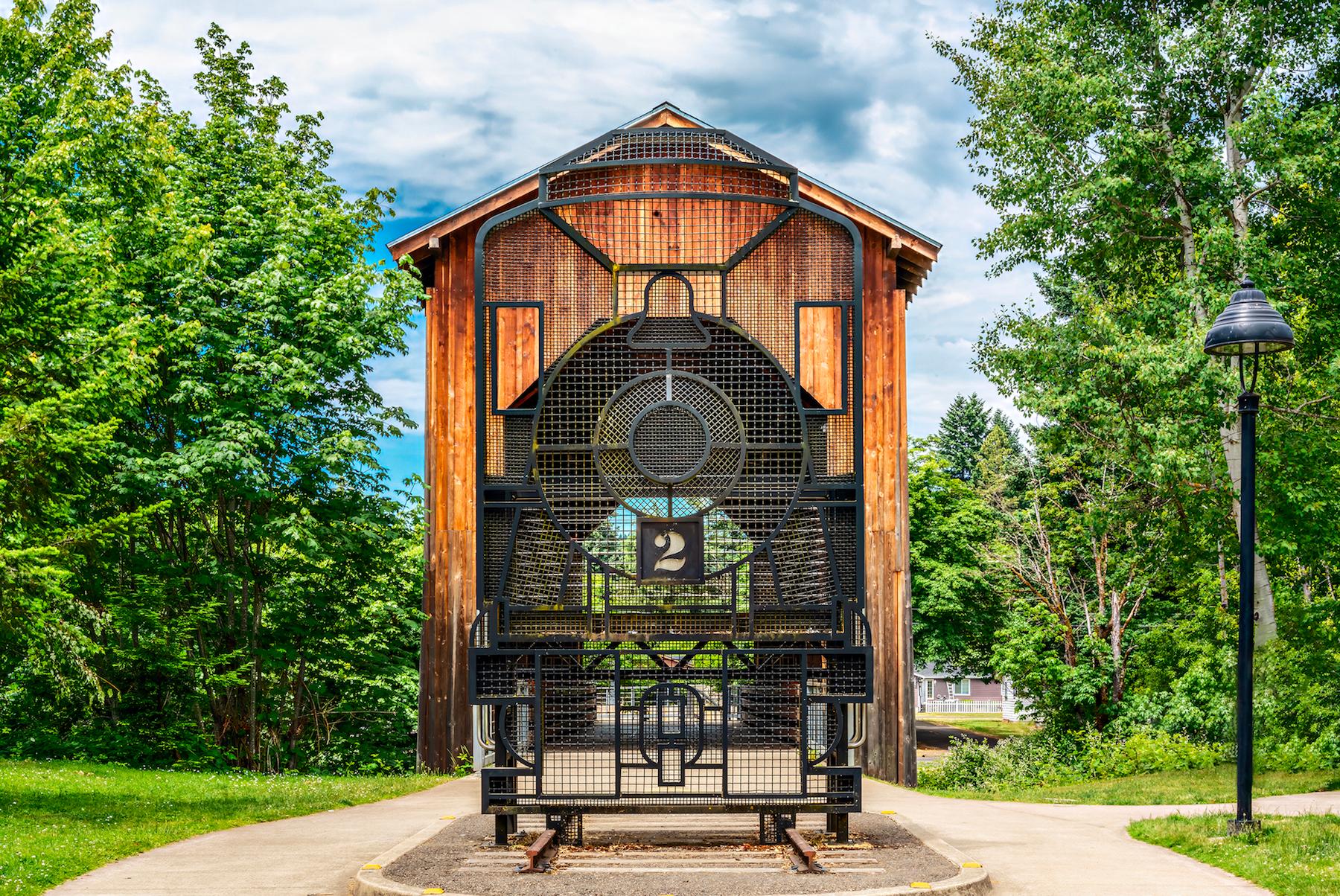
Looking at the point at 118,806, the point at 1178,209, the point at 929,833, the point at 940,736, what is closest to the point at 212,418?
the point at 118,806

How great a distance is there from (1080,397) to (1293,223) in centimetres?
444

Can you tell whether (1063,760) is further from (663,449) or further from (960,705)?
(960,705)

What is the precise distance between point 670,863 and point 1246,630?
207 inches

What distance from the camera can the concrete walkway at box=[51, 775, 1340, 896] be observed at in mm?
8023

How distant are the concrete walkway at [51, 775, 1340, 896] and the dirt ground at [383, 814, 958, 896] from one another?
0.62 metres

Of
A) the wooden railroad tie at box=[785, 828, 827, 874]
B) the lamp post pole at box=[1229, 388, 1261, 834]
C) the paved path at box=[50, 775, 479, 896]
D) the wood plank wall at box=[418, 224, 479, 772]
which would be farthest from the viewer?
the wood plank wall at box=[418, 224, 479, 772]

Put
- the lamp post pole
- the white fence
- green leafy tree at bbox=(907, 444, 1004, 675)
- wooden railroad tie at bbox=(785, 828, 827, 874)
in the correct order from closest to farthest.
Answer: wooden railroad tie at bbox=(785, 828, 827, 874) < the lamp post pole < green leafy tree at bbox=(907, 444, 1004, 675) < the white fence

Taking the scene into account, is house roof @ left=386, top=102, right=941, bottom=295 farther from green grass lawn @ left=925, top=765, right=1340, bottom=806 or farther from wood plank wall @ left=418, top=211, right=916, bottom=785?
green grass lawn @ left=925, top=765, right=1340, bottom=806

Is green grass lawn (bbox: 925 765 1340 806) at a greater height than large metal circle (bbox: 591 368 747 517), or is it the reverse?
large metal circle (bbox: 591 368 747 517)

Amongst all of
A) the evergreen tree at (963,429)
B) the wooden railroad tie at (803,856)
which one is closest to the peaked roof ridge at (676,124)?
the wooden railroad tie at (803,856)

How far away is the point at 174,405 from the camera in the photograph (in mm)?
19172

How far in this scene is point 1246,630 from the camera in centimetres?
986

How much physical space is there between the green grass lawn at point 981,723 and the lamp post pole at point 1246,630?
23181 mm

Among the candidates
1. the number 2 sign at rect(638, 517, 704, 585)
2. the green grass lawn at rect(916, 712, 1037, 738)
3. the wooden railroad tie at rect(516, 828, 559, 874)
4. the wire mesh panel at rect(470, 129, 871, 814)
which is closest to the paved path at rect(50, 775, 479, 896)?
the wooden railroad tie at rect(516, 828, 559, 874)
